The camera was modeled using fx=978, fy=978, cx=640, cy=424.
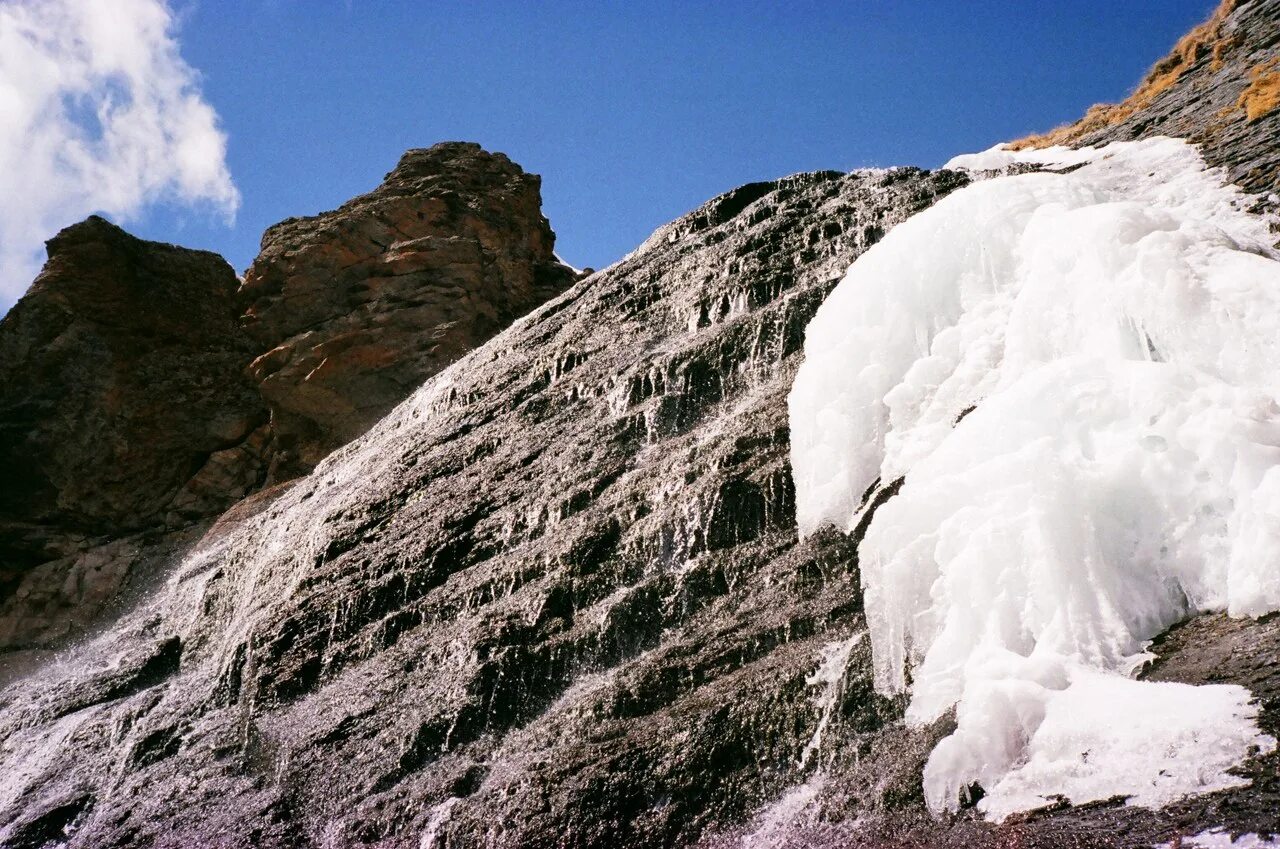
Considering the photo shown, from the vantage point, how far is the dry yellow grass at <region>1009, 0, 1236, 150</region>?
567 inches

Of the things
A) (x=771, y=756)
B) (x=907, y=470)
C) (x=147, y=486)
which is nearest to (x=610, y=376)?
(x=907, y=470)

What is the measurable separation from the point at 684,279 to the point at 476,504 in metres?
4.43

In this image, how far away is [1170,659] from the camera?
5797 mm

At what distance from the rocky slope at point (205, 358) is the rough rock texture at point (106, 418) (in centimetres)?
4

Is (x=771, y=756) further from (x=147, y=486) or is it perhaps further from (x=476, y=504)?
(x=147, y=486)

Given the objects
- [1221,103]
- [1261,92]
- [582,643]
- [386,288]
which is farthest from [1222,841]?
[386,288]

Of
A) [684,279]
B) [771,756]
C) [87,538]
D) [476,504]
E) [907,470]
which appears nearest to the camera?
[771,756]

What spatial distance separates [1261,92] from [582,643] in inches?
402

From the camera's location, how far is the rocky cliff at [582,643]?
22.9 feet

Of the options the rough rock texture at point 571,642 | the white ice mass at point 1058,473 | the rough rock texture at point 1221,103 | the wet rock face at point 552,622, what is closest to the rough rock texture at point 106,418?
the rough rock texture at point 571,642

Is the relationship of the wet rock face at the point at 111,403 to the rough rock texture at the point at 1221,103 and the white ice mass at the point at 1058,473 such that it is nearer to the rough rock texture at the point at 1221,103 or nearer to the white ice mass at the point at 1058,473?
the white ice mass at the point at 1058,473

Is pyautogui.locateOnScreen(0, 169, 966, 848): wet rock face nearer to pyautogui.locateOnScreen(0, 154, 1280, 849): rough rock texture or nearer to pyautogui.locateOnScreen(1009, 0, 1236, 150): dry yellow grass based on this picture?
pyautogui.locateOnScreen(0, 154, 1280, 849): rough rock texture

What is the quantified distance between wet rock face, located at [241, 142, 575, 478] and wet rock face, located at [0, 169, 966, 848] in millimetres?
8230

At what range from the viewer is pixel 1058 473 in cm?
682
